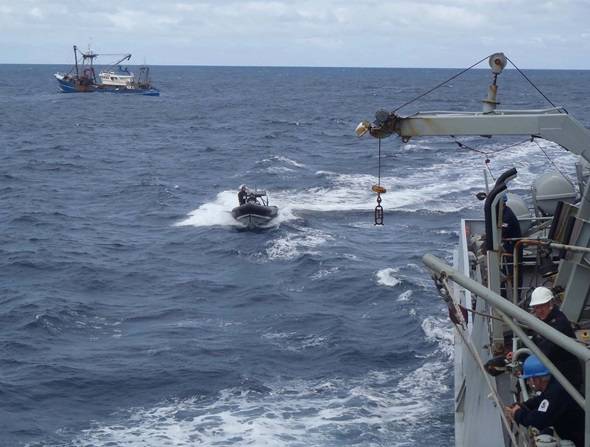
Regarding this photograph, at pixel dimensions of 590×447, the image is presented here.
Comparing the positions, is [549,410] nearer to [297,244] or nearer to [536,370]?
[536,370]

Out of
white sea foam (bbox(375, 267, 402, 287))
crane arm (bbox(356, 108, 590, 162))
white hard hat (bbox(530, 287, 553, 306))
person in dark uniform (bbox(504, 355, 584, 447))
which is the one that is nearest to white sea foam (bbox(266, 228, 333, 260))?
white sea foam (bbox(375, 267, 402, 287))

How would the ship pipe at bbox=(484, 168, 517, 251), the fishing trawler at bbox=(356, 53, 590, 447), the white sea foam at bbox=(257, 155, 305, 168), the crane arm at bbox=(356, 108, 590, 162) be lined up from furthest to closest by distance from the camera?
the white sea foam at bbox=(257, 155, 305, 168), the crane arm at bbox=(356, 108, 590, 162), the ship pipe at bbox=(484, 168, 517, 251), the fishing trawler at bbox=(356, 53, 590, 447)

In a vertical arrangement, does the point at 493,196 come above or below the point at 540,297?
above

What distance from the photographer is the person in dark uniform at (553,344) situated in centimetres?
772

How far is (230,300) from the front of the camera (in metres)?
25.4

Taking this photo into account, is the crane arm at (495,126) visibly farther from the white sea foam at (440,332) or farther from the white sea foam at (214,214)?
the white sea foam at (214,214)

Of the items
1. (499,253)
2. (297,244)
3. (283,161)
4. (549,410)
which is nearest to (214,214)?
(297,244)

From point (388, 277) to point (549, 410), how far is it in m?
19.8

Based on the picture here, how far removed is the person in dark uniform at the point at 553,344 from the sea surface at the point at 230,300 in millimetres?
8062

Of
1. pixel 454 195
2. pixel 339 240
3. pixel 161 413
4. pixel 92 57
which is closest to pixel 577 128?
pixel 161 413

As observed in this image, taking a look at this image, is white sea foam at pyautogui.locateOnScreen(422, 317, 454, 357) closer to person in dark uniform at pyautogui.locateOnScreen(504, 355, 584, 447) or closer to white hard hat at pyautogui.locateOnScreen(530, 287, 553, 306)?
white hard hat at pyautogui.locateOnScreen(530, 287, 553, 306)

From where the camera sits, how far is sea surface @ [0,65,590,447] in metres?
17.3

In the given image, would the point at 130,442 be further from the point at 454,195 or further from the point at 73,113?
the point at 73,113

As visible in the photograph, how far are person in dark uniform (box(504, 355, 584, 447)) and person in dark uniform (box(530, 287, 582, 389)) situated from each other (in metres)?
0.21
